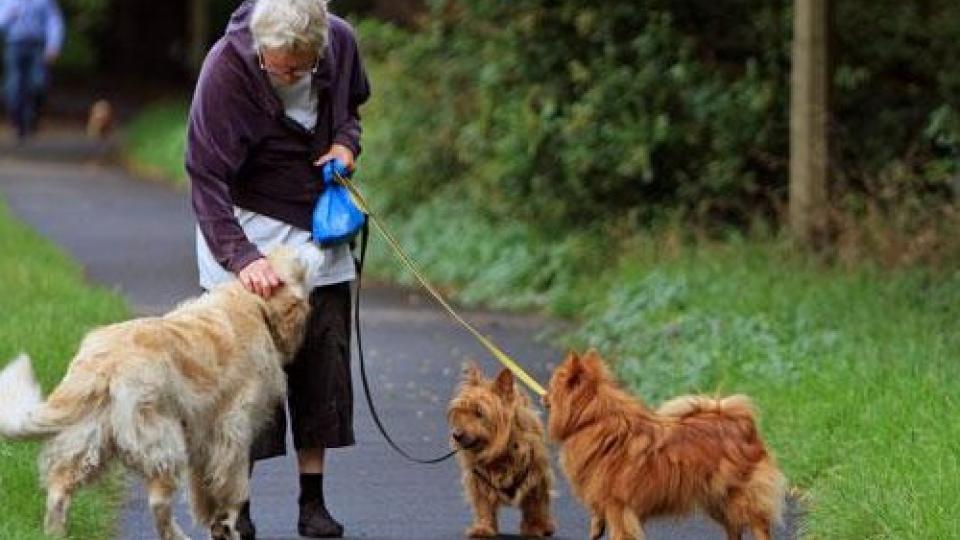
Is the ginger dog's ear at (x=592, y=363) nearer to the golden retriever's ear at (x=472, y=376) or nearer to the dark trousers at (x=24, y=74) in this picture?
the golden retriever's ear at (x=472, y=376)

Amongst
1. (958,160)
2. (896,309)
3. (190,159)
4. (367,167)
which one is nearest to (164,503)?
(190,159)

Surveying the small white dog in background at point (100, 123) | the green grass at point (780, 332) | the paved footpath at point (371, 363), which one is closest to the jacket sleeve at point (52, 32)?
A: the paved footpath at point (371, 363)

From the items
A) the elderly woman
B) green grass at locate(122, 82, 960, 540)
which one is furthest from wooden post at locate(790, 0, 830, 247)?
the elderly woman

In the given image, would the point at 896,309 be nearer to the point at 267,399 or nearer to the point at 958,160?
the point at 958,160

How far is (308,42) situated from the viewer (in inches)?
322

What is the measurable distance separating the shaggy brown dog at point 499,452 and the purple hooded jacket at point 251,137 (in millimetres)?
897

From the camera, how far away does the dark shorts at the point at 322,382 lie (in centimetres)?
873

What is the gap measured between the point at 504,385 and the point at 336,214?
87cm

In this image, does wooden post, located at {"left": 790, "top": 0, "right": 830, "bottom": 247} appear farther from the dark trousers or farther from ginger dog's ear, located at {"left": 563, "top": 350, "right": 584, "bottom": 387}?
the dark trousers

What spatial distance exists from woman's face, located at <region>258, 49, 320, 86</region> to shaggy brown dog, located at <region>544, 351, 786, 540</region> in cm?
140

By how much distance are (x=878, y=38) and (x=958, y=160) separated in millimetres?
2022

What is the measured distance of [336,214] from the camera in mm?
8594

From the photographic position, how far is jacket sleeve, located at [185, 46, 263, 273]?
841 centimetres

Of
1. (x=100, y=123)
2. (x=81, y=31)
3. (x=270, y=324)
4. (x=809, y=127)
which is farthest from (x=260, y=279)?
(x=81, y=31)
